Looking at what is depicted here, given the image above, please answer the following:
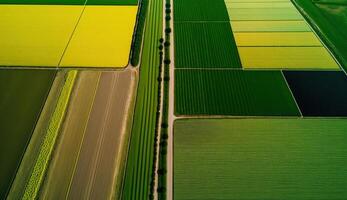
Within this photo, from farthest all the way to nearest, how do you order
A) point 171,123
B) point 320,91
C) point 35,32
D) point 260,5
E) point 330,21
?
1. point 260,5
2. point 330,21
3. point 35,32
4. point 320,91
5. point 171,123

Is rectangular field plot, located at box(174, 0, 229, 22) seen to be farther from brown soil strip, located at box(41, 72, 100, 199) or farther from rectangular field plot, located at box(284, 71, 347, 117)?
brown soil strip, located at box(41, 72, 100, 199)

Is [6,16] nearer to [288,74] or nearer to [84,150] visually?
[84,150]

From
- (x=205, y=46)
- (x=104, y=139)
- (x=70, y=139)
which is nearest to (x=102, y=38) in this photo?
(x=205, y=46)

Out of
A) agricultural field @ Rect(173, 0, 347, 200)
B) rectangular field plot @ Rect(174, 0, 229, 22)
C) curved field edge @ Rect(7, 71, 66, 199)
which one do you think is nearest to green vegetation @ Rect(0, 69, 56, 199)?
curved field edge @ Rect(7, 71, 66, 199)

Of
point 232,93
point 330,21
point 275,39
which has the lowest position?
point 232,93

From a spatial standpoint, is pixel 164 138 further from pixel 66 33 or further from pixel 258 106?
pixel 66 33

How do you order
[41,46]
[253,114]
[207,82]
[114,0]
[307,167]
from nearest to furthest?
[307,167] < [253,114] < [207,82] < [41,46] < [114,0]

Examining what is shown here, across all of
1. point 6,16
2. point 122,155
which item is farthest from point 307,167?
point 6,16
